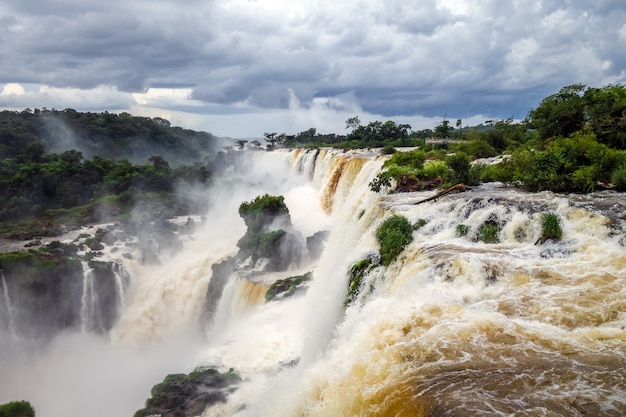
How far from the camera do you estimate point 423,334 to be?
24.4ft

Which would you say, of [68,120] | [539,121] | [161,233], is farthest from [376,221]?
[68,120]

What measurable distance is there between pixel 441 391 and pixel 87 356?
76.0ft

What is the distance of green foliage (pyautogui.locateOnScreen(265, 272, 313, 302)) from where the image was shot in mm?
18753

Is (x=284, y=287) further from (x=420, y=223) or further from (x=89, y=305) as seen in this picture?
(x=89, y=305)

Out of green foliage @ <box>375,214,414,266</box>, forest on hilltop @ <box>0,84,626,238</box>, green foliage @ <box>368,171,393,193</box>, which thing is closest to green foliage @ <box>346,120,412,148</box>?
forest on hilltop @ <box>0,84,626,238</box>

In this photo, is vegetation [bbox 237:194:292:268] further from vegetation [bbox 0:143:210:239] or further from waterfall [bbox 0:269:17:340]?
vegetation [bbox 0:143:210:239]

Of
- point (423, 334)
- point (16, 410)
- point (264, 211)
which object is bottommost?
point (16, 410)

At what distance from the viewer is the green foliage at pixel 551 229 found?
10.3 m

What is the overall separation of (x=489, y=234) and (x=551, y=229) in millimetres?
1378

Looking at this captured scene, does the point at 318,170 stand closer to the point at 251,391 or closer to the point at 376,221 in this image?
the point at 376,221

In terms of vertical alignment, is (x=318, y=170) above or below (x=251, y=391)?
above

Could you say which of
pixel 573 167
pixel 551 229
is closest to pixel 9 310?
pixel 551 229

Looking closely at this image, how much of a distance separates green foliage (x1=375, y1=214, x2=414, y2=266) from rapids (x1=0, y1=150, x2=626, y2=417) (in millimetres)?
304

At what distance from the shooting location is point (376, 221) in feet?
49.5
